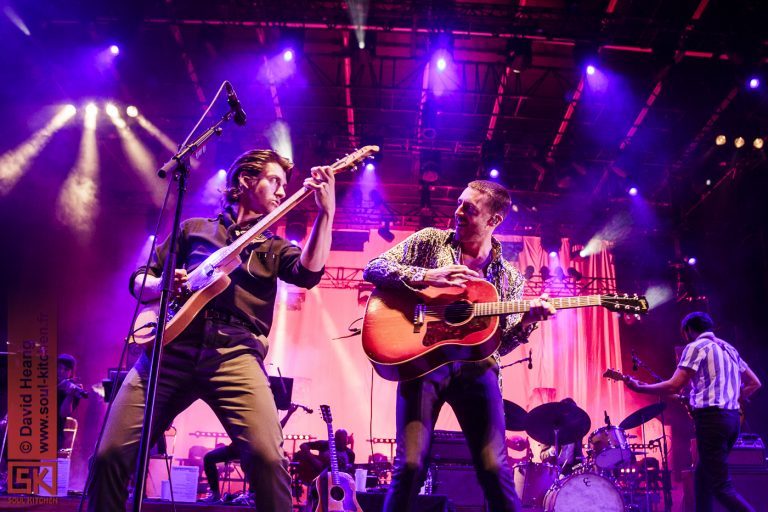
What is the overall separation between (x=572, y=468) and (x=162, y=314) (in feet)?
25.7

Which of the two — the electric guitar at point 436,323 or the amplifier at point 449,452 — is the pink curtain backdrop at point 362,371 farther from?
the electric guitar at point 436,323

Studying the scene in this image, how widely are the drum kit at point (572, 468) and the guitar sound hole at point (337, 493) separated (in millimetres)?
2694

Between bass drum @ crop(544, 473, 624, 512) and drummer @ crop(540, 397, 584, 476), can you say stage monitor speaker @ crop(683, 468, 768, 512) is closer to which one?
bass drum @ crop(544, 473, 624, 512)

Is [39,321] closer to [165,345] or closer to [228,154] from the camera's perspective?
[165,345]

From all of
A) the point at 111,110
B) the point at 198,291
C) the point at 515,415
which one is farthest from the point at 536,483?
the point at 111,110

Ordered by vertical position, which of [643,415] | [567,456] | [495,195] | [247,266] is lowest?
[567,456]

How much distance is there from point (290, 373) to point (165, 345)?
43.3 ft

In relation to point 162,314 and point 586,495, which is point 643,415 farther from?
point 162,314

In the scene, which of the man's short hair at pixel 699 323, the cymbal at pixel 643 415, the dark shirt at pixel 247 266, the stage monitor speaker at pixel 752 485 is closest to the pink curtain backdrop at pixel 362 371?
the cymbal at pixel 643 415

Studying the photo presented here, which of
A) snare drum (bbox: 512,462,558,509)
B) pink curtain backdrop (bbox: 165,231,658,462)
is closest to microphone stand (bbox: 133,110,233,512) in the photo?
snare drum (bbox: 512,462,558,509)

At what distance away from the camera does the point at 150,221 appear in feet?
54.2

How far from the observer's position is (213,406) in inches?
127

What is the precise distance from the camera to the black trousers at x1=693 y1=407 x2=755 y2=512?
245 inches

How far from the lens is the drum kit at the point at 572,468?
7547mm
